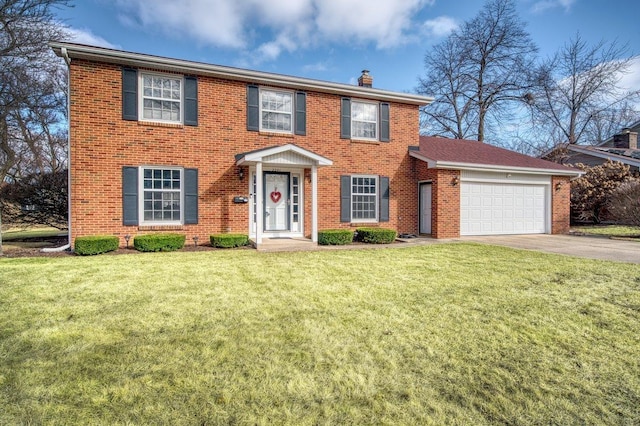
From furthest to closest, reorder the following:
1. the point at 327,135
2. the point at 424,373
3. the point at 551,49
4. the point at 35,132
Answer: the point at 551,49 < the point at 35,132 < the point at 327,135 < the point at 424,373

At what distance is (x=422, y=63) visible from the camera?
27.7 meters

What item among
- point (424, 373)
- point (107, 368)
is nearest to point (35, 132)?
point (107, 368)

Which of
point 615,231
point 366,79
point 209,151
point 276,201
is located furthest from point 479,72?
point 209,151

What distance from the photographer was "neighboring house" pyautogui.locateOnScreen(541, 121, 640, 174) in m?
18.6

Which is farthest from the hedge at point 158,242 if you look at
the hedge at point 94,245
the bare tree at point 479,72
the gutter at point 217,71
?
the bare tree at point 479,72

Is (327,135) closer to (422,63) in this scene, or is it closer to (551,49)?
(422,63)

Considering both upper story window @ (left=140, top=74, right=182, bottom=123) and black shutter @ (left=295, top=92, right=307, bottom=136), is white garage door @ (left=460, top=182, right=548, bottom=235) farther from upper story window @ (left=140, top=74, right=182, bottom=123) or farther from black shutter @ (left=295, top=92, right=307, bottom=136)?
upper story window @ (left=140, top=74, right=182, bottom=123)

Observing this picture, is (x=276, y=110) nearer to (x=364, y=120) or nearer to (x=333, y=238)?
(x=364, y=120)

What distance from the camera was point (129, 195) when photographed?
9.84m

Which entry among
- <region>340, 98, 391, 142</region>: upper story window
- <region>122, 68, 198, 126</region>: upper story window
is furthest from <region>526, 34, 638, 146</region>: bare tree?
<region>122, 68, 198, 126</region>: upper story window

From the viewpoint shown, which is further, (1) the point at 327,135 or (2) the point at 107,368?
(1) the point at 327,135

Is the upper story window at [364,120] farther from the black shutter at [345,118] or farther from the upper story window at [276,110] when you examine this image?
the upper story window at [276,110]

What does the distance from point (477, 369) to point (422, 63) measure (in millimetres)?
28609

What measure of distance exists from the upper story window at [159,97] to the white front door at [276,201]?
2.86m
